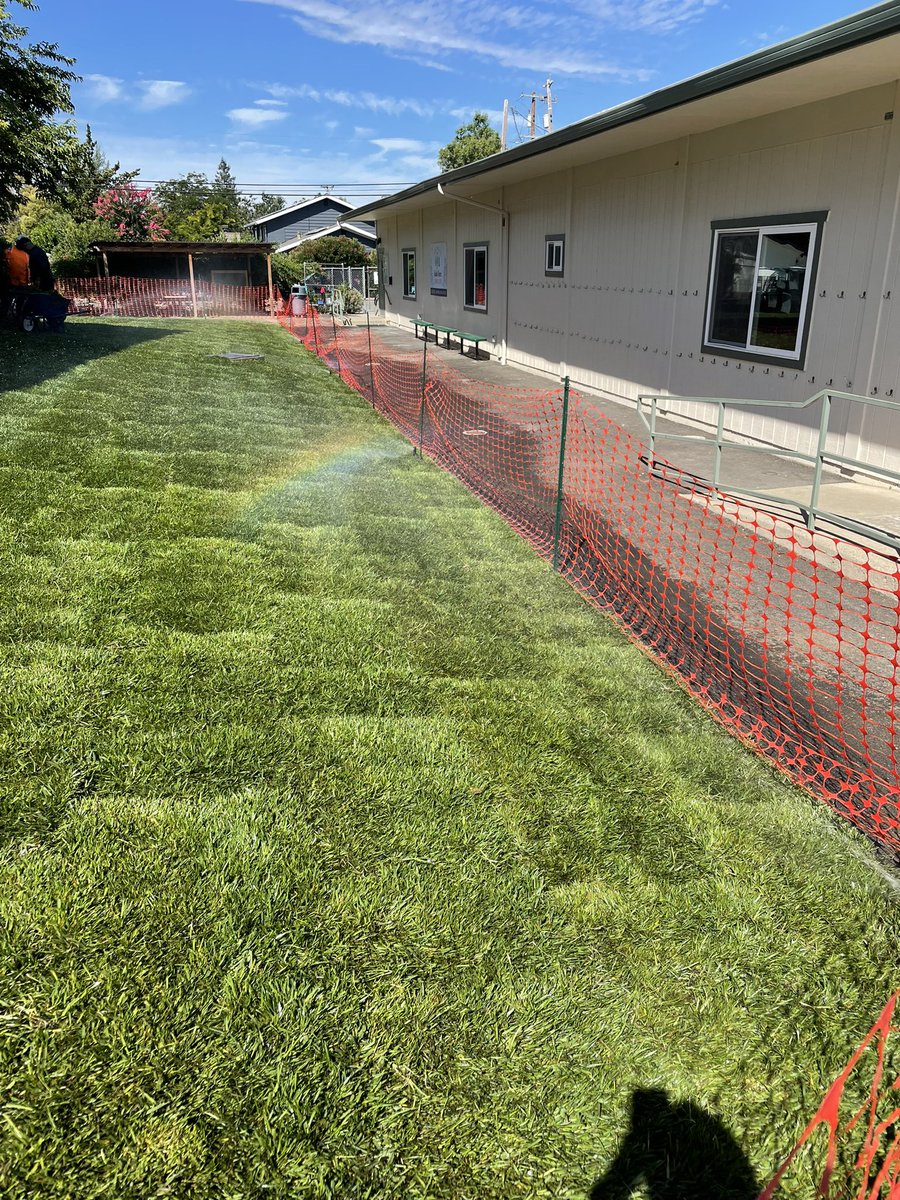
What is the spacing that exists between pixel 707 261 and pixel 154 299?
27.2 m

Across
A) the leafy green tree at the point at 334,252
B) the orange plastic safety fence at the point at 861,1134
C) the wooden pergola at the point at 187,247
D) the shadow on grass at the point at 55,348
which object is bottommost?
the orange plastic safety fence at the point at 861,1134

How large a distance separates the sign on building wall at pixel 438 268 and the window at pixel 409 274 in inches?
124

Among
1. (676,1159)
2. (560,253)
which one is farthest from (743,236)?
(676,1159)

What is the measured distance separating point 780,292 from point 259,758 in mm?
8981

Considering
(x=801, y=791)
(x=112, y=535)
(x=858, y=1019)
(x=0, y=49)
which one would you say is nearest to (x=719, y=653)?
(x=801, y=791)

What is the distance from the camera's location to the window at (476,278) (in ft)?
68.1

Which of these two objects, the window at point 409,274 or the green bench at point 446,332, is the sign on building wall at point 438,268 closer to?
the green bench at point 446,332

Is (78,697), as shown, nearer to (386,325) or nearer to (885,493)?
(885,493)

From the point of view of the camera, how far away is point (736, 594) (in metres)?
5.81

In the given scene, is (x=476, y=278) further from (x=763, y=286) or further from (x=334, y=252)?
(x=334, y=252)

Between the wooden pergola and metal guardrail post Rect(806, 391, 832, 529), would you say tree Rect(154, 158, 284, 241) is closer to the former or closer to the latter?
the wooden pergola

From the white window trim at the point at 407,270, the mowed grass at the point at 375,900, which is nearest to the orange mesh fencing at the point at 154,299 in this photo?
the white window trim at the point at 407,270

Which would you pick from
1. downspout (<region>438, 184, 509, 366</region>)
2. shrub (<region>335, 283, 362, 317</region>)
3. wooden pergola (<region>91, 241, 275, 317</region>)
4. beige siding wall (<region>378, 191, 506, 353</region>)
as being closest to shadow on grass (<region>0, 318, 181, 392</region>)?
beige siding wall (<region>378, 191, 506, 353</region>)

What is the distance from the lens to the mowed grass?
2.02 m
